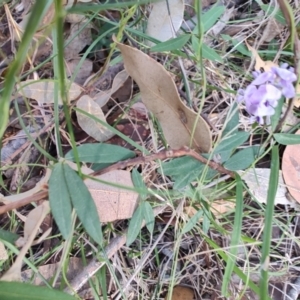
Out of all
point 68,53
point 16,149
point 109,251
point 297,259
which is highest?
point 68,53

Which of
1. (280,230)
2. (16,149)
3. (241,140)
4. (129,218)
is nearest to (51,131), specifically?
(16,149)

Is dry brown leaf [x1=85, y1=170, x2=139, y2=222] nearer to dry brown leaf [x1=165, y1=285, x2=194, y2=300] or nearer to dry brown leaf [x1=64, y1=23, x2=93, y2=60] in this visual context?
dry brown leaf [x1=165, y1=285, x2=194, y2=300]

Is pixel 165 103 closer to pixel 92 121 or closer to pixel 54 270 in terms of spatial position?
pixel 92 121

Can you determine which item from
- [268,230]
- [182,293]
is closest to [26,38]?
[268,230]

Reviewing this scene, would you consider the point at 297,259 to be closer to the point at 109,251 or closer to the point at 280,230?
the point at 280,230

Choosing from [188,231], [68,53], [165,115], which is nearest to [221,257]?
[188,231]

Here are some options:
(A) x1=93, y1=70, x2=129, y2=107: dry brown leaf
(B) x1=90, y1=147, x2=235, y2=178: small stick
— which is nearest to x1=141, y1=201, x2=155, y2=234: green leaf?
(B) x1=90, y1=147, x2=235, y2=178: small stick

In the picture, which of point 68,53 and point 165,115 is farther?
point 68,53

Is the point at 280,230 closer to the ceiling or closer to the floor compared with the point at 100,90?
closer to the floor
